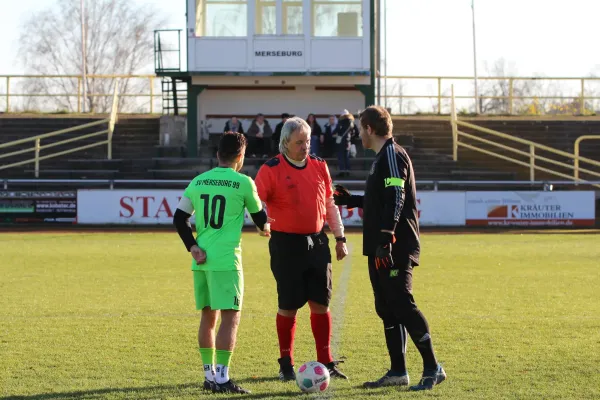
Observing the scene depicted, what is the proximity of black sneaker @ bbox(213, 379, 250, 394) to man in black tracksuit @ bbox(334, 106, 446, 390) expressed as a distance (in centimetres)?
88

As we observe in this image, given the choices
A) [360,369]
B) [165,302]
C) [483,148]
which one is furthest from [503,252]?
[483,148]

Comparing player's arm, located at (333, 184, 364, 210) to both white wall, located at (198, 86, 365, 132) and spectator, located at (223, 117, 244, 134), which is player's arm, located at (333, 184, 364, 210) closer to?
spectator, located at (223, 117, 244, 134)

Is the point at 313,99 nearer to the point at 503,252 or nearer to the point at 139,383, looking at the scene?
the point at 503,252

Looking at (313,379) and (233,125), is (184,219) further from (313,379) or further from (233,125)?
(233,125)

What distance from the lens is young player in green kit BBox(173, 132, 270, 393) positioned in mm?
6594

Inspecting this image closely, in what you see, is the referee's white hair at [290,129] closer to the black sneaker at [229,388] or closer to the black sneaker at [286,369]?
the black sneaker at [286,369]

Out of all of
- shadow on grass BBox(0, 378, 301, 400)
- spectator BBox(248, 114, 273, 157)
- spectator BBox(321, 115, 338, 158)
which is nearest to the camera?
shadow on grass BBox(0, 378, 301, 400)

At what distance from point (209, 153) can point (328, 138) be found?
13.9 feet

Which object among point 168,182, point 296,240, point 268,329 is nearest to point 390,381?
point 296,240

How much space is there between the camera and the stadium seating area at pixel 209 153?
28859mm

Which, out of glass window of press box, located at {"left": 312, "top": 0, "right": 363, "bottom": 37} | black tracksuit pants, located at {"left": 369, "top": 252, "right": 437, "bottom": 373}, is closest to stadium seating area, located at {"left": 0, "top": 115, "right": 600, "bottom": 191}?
glass window of press box, located at {"left": 312, "top": 0, "right": 363, "bottom": 37}

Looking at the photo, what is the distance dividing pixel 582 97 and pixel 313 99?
35.0ft

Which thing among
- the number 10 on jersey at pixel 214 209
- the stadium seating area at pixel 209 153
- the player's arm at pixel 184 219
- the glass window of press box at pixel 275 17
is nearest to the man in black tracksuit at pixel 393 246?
the number 10 on jersey at pixel 214 209

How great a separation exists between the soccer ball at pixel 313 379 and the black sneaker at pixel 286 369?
0.43 metres
